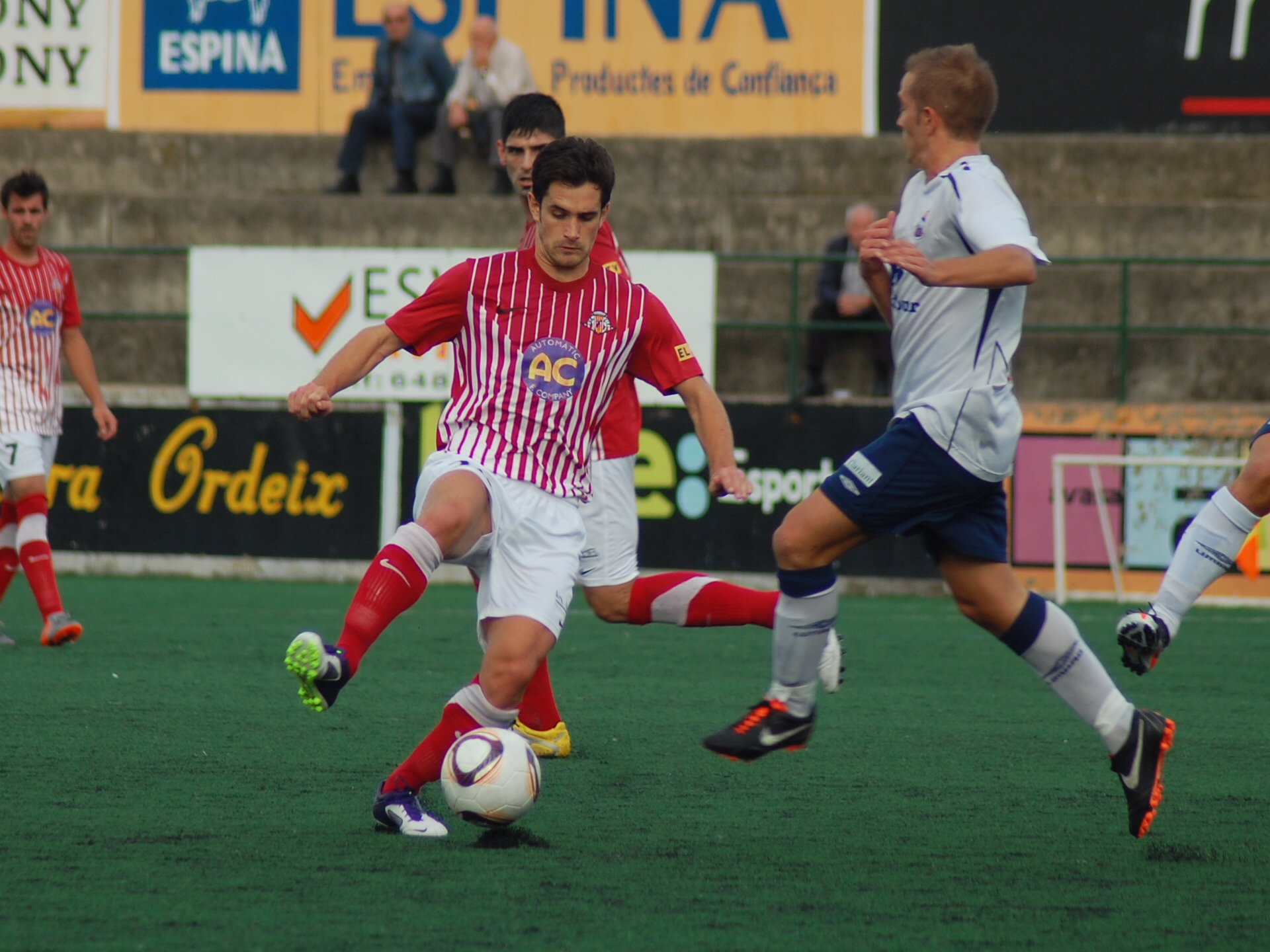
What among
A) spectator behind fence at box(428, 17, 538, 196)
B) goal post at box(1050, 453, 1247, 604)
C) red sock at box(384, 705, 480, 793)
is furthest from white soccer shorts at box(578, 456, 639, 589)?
spectator behind fence at box(428, 17, 538, 196)

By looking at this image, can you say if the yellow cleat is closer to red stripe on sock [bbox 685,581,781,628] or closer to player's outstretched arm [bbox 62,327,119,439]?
red stripe on sock [bbox 685,581,781,628]

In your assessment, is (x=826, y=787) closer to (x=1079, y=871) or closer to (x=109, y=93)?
(x=1079, y=871)

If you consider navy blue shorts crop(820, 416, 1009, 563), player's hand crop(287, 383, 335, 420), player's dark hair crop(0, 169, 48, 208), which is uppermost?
player's dark hair crop(0, 169, 48, 208)

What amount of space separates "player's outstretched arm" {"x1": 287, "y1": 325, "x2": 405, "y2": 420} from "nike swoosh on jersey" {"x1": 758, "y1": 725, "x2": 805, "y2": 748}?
4.27ft

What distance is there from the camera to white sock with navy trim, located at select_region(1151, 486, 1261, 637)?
4809 millimetres

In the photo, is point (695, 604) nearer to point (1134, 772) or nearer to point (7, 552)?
point (1134, 772)

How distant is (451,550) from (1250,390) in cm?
959

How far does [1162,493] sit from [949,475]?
734 cm

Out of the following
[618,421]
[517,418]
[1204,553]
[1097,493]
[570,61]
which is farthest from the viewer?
[570,61]

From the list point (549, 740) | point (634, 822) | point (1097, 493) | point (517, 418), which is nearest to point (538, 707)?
point (549, 740)

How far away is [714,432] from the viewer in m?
4.31

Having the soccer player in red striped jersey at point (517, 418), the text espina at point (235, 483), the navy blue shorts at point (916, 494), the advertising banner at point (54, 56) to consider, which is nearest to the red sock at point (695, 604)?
the soccer player in red striped jersey at point (517, 418)

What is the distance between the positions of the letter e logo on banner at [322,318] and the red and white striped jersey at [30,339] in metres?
3.86

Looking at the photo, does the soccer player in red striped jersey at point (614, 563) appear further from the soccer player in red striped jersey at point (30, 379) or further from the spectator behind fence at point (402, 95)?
the spectator behind fence at point (402, 95)
